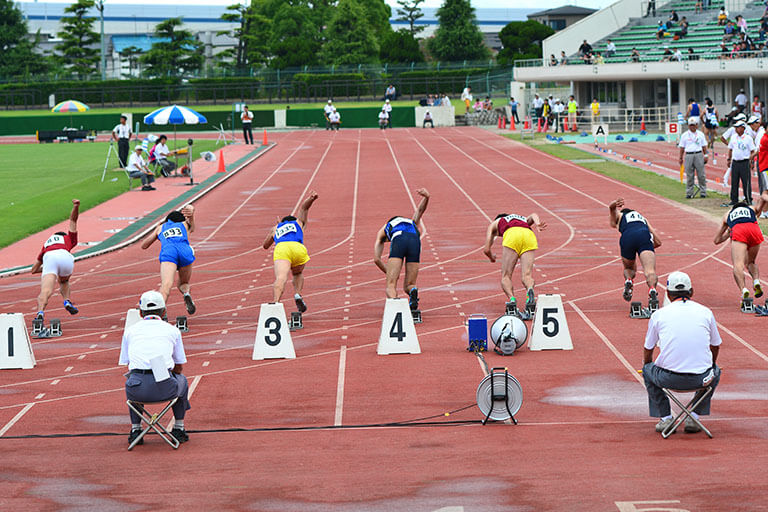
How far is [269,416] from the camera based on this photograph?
10.8 metres

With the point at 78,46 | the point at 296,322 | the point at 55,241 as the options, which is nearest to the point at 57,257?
the point at 55,241

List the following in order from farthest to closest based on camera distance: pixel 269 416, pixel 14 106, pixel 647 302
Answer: pixel 14 106 < pixel 647 302 < pixel 269 416

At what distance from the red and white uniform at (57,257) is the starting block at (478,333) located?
Answer: 6.15m

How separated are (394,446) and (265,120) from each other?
64.5m

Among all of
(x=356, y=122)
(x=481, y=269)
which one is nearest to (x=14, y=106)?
(x=356, y=122)

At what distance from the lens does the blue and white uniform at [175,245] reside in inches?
618

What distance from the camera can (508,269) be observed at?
15.5m

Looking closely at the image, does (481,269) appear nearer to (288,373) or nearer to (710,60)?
(288,373)

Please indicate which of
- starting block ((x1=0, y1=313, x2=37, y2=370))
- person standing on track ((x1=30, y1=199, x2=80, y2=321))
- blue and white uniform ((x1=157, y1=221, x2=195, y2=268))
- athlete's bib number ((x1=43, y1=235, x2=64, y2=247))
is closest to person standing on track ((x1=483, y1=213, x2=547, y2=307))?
blue and white uniform ((x1=157, y1=221, x2=195, y2=268))

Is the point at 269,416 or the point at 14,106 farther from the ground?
the point at 14,106

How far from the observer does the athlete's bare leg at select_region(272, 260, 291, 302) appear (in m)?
14.9

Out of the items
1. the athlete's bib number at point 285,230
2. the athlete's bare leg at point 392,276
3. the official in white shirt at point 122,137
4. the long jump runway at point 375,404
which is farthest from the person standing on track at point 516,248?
the official in white shirt at point 122,137

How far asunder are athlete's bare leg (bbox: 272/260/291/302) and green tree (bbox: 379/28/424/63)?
78340 millimetres

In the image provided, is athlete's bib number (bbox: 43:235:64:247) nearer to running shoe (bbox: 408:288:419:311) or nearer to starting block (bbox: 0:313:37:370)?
starting block (bbox: 0:313:37:370)
